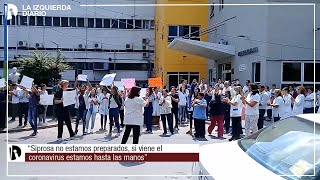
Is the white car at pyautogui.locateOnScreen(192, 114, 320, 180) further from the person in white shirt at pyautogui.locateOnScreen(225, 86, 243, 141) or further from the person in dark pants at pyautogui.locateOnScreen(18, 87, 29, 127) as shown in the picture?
the person in dark pants at pyautogui.locateOnScreen(18, 87, 29, 127)

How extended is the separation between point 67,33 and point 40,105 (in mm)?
6188

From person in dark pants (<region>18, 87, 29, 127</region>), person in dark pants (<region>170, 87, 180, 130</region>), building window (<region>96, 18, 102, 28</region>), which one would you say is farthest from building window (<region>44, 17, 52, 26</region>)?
person in dark pants (<region>18, 87, 29, 127</region>)

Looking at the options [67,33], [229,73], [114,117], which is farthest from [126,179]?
[229,73]

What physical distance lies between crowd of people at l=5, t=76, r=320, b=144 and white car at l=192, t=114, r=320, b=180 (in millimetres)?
3294

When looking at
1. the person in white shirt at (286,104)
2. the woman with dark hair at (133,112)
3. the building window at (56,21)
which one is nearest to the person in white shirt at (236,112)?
the person in white shirt at (286,104)

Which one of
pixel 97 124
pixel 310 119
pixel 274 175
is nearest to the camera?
pixel 274 175

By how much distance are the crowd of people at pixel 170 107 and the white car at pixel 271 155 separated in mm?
3294

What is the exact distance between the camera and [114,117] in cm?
961

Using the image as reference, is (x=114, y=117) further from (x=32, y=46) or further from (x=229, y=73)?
(x=229, y=73)

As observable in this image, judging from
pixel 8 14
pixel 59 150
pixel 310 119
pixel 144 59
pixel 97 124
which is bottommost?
pixel 97 124

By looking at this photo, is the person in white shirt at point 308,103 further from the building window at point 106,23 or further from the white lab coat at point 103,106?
the building window at point 106,23

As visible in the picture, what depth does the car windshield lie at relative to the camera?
2504 mm

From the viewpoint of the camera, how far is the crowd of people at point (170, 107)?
7.77 m

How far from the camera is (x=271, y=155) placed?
2836 mm
